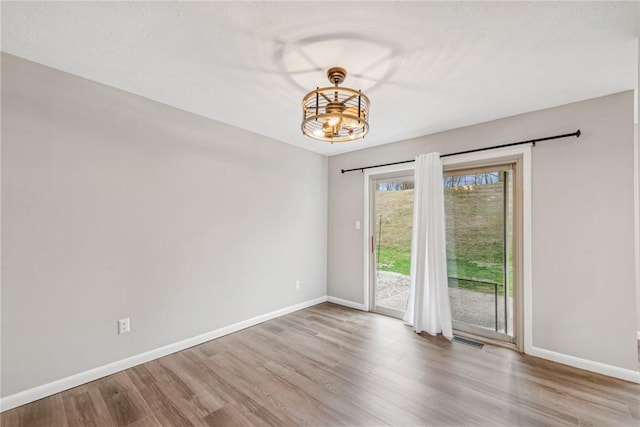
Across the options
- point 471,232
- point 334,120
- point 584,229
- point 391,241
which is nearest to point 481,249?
point 471,232

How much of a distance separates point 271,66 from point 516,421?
304cm

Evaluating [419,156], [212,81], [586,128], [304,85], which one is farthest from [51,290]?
[586,128]

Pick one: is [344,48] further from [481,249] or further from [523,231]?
[481,249]

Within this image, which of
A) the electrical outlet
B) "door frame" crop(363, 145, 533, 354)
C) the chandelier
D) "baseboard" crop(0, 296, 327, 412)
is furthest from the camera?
"door frame" crop(363, 145, 533, 354)

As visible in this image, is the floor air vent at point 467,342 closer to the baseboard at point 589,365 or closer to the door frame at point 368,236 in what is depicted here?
the baseboard at point 589,365

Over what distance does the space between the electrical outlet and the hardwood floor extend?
35 cm

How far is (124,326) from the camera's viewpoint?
96.2 inches

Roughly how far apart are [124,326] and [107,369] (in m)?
0.35

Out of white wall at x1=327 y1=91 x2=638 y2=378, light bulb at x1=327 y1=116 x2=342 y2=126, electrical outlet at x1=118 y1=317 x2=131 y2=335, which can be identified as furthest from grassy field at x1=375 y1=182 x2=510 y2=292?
electrical outlet at x1=118 y1=317 x2=131 y2=335

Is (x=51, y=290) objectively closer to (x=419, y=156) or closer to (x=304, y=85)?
(x=304, y=85)

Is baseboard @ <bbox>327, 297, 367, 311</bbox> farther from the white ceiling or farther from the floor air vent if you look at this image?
the white ceiling

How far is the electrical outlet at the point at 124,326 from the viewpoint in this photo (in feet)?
7.93

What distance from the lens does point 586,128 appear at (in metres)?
2.53

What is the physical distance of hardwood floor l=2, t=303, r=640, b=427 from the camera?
73.0 inches
